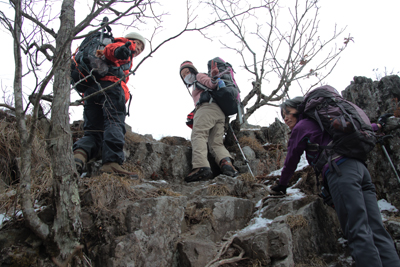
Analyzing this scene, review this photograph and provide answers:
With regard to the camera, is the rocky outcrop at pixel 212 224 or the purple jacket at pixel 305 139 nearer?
the rocky outcrop at pixel 212 224

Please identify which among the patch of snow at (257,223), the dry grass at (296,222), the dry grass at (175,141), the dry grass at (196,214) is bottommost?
the patch of snow at (257,223)

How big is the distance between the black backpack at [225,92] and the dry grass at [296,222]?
312 centimetres

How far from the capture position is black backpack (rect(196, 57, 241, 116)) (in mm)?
5930

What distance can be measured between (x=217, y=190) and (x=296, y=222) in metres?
1.56

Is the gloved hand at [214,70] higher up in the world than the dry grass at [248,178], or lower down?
higher up

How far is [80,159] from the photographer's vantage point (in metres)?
4.14

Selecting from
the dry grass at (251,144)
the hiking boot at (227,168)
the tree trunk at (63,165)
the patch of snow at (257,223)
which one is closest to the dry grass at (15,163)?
the tree trunk at (63,165)

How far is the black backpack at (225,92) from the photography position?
233 inches

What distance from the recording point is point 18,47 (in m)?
2.58

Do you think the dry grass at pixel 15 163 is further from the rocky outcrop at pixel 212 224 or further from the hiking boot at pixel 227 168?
the hiking boot at pixel 227 168

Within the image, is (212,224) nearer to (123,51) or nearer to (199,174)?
(199,174)

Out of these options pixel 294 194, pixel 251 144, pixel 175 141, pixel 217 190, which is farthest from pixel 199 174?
pixel 251 144

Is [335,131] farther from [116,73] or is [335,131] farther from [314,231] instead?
[116,73]

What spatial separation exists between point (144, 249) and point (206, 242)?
704 millimetres
